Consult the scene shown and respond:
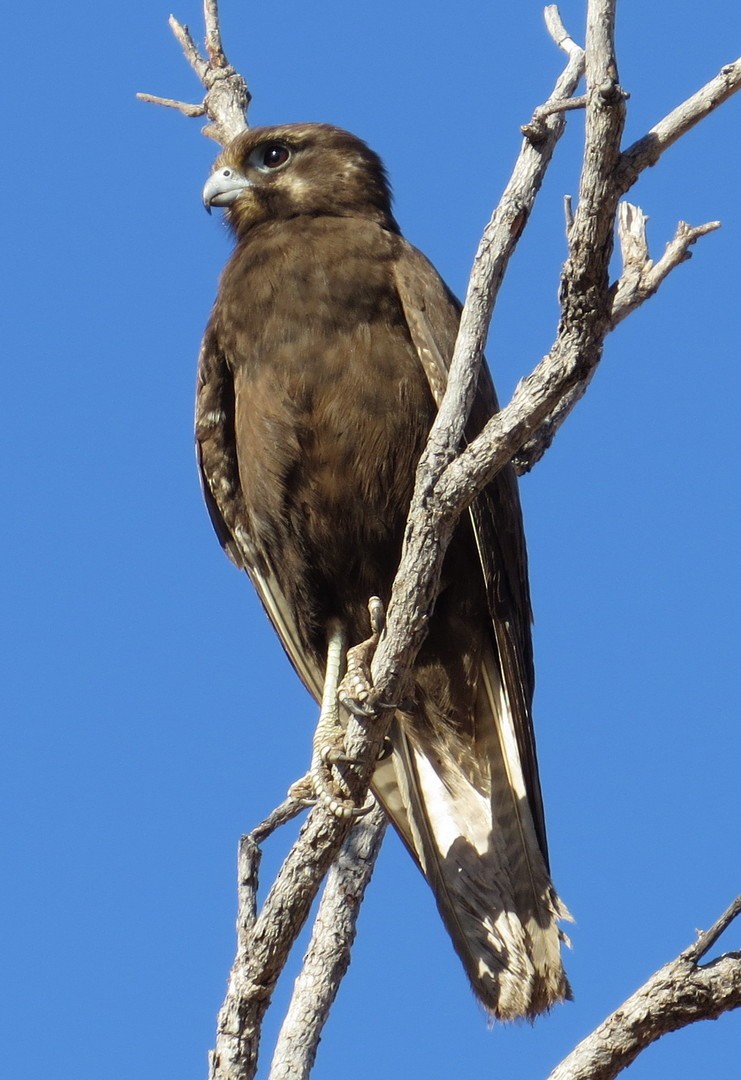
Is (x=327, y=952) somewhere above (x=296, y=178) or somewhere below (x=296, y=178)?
below

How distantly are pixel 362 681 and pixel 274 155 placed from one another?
2.74m

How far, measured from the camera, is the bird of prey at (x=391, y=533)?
5.28 meters

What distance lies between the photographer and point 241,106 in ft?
23.5

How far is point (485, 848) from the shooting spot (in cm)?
540

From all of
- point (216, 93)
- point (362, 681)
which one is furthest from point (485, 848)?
point (216, 93)

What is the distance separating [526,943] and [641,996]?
4.25ft

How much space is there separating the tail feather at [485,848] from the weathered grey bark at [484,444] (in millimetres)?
616

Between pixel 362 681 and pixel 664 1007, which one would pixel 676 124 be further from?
pixel 664 1007

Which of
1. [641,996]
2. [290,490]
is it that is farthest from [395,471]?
[641,996]

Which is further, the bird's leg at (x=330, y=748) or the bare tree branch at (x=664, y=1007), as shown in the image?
the bird's leg at (x=330, y=748)

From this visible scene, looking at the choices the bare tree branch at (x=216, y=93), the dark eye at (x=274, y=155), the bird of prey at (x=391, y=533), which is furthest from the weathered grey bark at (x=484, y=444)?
the bare tree branch at (x=216, y=93)

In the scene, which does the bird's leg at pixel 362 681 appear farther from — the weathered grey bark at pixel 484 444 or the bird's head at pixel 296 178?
the bird's head at pixel 296 178

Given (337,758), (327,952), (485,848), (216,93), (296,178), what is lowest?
(327,952)

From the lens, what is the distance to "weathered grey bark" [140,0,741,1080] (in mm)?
3893
